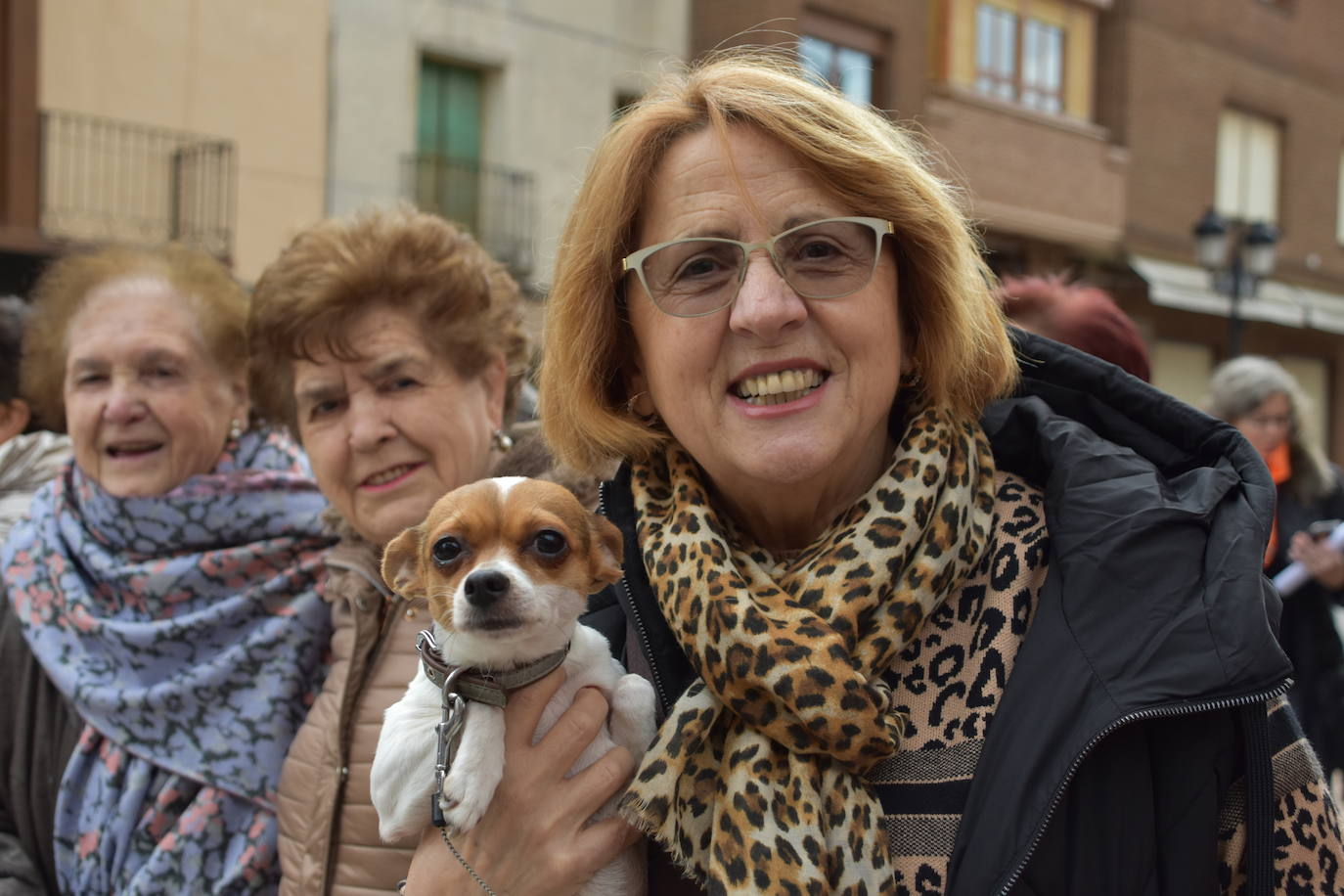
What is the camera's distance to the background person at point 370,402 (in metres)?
2.56

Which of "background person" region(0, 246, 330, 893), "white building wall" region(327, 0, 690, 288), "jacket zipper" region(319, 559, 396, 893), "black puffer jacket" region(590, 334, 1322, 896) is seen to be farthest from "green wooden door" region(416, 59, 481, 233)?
"black puffer jacket" region(590, 334, 1322, 896)

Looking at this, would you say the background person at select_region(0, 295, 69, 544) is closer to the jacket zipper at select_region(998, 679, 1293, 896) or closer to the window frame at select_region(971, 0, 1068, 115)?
the jacket zipper at select_region(998, 679, 1293, 896)

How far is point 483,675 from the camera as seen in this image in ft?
6.72

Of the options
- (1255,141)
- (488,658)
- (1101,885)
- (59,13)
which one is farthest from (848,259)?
(1255,141)

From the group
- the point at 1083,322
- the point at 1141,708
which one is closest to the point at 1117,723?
the point at 1141,708

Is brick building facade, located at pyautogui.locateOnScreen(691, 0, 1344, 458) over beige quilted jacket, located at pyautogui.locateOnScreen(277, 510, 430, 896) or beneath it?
over

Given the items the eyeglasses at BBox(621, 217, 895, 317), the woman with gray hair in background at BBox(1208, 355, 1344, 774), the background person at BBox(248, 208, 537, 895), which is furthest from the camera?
the woman with gray hair in background at BBox(1208, 355, 1344, 774)

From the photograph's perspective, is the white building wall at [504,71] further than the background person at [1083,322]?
Yes

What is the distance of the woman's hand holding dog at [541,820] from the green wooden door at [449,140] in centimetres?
1229

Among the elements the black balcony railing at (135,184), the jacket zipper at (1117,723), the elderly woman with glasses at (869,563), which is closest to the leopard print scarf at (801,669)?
the elderly woman with glasses at (869,563)

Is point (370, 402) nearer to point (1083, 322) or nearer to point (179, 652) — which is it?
point (179, 652)

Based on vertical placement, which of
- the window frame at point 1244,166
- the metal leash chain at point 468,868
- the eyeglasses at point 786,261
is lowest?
the metal leash chain at point 468,868

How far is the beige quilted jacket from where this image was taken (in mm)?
2410

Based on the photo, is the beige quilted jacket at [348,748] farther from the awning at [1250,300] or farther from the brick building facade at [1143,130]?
the awning at [1250,300]
